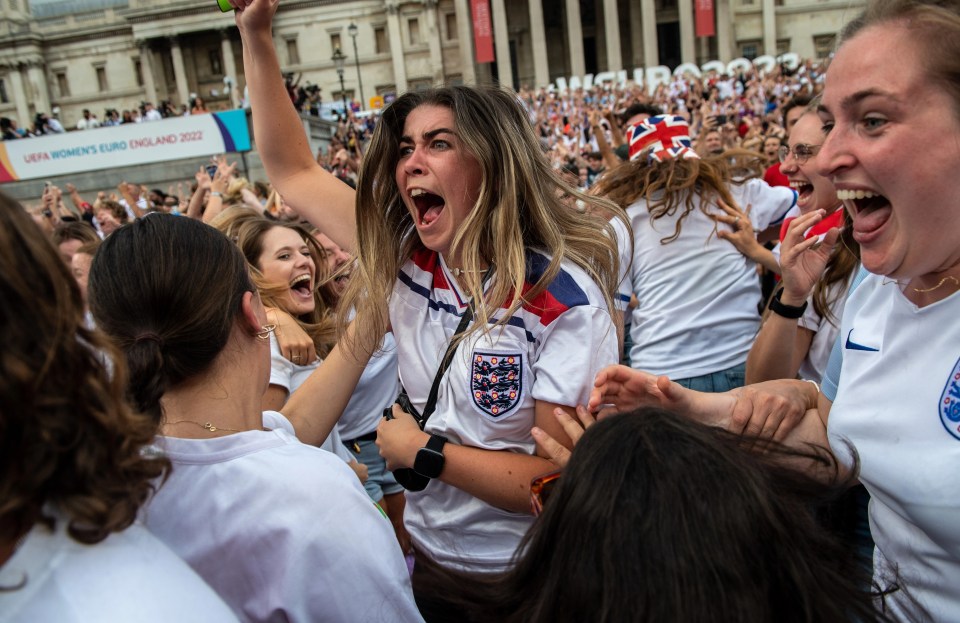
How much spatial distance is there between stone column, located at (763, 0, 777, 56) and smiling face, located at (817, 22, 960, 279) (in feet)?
187

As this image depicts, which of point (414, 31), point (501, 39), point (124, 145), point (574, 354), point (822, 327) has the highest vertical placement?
point (414, 31)

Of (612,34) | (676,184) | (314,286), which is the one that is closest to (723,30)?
(612,34)

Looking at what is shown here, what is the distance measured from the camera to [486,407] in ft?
6.26

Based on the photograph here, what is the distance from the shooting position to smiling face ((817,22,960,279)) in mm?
1369

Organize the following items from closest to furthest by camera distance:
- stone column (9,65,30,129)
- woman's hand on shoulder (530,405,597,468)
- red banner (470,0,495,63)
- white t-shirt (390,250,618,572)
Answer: woman's hand on shoulder (530,405,597,468) → white t-shirt (390,250,618,572) → red banner (470,0,495,63) → stone column (9,65,30,129)

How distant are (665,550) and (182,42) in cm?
6583

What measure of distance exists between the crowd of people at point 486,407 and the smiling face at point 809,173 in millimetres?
895

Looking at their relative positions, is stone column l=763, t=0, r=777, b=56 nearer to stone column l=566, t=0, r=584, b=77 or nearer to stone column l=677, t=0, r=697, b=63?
stone column l=677, t=0, r=697, b=63

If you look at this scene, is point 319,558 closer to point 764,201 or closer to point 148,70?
point 764,201

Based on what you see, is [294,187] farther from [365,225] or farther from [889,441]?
[889,441]

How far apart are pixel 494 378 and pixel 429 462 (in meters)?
0.29

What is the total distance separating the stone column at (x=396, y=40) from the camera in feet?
179

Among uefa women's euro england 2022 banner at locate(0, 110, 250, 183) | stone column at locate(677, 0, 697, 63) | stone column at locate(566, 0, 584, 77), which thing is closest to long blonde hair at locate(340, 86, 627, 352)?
uefa women's euro england 2022 banner at locate(0, 110, 250, 183)

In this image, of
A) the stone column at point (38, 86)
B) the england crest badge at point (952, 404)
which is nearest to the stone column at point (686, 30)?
the stone column at point (38, 86)
